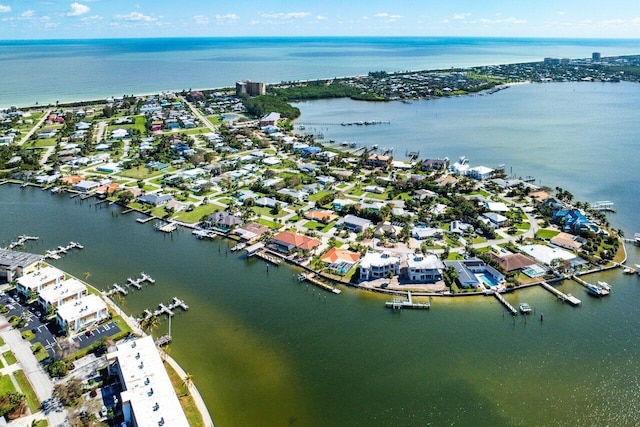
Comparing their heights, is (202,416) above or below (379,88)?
below

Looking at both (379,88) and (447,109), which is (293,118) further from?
(379,88)

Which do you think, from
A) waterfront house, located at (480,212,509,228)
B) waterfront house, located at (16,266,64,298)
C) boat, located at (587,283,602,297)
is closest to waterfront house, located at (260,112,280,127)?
waterfront house, located at (480,212,509,228)

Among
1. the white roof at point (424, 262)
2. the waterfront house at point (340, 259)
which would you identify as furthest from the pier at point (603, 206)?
the waterfront house at point (340, 259)

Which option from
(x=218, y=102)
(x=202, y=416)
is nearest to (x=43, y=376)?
(x=202, y=416)

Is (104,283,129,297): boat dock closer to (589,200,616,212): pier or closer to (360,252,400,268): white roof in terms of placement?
(360,252,400,268): white roof

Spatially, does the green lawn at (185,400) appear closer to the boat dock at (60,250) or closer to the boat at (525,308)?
the boat dock at (60,250)
